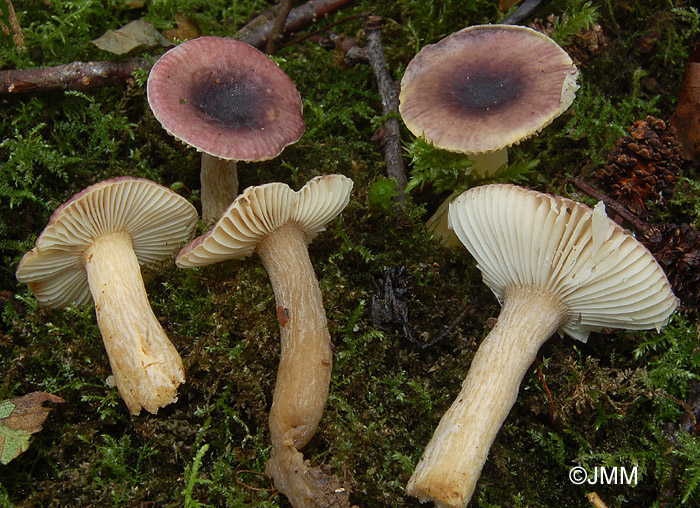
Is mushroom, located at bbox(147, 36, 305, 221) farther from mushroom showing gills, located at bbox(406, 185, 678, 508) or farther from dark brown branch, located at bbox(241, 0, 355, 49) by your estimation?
mushroom showing gills, located at bbox(406, 185, 678, 508)

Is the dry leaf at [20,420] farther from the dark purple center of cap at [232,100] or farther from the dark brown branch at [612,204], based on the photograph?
the dark brown branch at [612,204]

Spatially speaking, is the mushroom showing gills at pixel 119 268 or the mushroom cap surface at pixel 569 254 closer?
the mushroom cap surface at pixel 569 254

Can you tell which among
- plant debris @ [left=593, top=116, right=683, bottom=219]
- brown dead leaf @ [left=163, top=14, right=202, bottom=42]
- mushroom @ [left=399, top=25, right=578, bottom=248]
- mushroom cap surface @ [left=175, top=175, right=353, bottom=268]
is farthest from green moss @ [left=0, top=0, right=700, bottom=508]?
mushroom @ [left=399, top=25, right=578, bottom=248]

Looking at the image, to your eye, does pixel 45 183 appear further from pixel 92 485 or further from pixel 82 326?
pixel 92 485

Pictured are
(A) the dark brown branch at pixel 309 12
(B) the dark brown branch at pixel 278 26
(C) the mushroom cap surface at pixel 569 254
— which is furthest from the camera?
(A) the dark brown branch at pixel 309 12

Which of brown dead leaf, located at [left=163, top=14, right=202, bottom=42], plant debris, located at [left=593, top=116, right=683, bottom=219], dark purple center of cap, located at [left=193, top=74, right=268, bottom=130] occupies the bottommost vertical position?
plant debris, located at [left=593, top=116, right=683, bottom=219]

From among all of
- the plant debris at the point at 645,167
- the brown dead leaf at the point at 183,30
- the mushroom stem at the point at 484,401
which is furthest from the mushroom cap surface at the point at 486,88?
the brown dead leaf at the point at 183,30

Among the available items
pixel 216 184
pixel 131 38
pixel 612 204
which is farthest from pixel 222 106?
pixel 612 204
